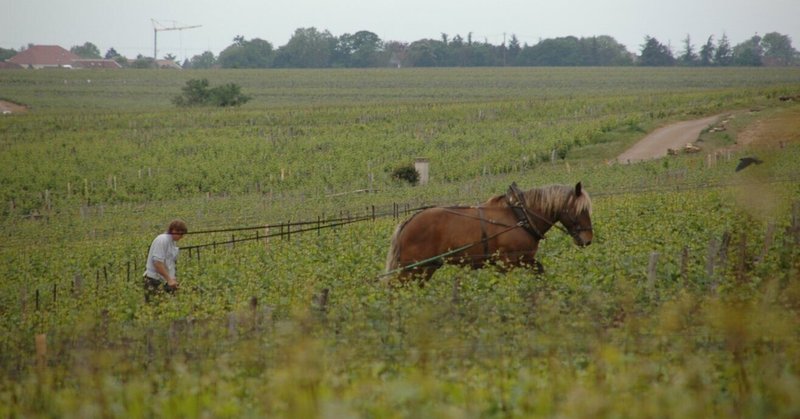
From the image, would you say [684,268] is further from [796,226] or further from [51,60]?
[51,60]

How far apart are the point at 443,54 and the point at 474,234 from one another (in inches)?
5478

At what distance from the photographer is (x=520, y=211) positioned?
1359cm

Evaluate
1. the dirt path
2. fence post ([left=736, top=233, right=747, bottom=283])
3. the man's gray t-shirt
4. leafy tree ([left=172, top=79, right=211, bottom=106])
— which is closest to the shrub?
the dirt path

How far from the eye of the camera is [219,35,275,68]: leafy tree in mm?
152375

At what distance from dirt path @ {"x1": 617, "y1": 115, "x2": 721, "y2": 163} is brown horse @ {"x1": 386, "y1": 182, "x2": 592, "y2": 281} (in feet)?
79.8

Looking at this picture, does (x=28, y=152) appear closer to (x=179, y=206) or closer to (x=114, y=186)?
(x=114, y=186)

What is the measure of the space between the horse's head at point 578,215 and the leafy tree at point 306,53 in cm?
13801

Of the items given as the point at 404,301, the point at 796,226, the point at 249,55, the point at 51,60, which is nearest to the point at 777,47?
the point at 249,55

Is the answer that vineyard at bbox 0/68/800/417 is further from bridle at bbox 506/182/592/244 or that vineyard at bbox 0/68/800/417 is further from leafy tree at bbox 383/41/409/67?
leafy tree at bbox 383/41/409/67

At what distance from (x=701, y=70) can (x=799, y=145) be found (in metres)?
87.7

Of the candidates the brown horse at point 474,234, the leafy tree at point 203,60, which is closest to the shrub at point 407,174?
the brown horse at point 474,234

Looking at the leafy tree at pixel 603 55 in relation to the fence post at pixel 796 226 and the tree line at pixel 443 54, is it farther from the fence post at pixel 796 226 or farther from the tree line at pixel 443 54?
the fence post at pixel 796 226

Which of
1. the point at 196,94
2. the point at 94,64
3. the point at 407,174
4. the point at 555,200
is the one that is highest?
the point at 94,64

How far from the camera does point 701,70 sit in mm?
117188
